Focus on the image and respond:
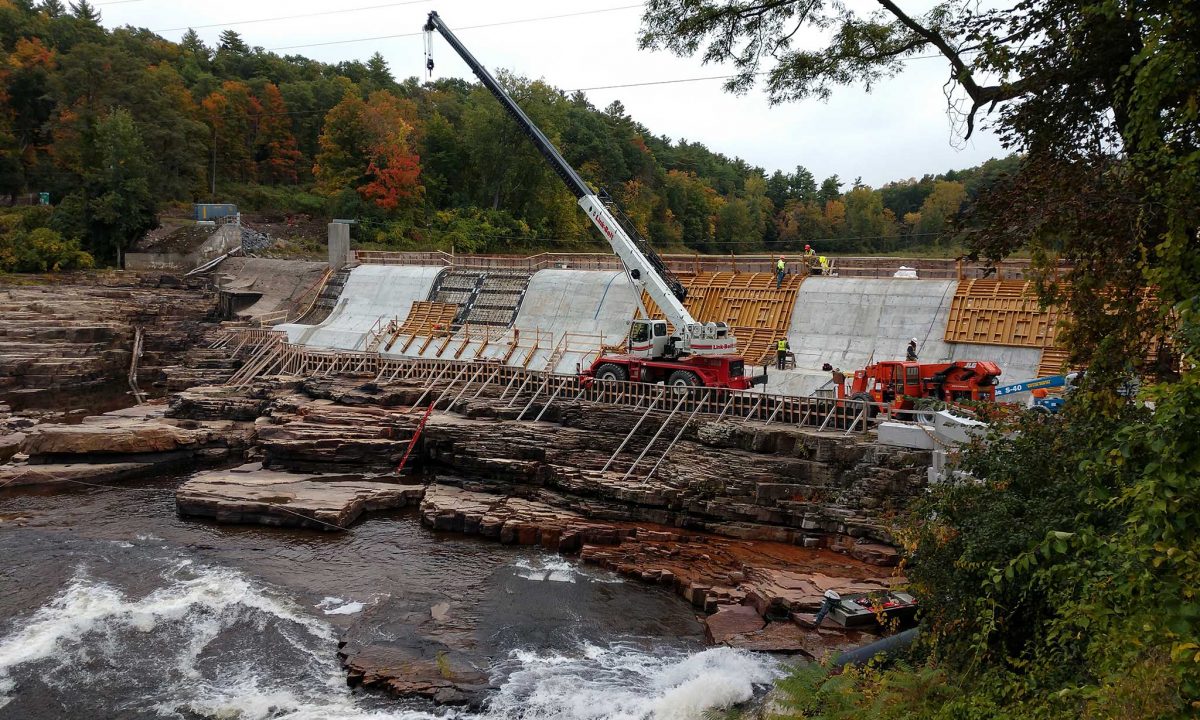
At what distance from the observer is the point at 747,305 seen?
28.9 meters

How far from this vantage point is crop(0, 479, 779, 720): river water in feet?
36.3

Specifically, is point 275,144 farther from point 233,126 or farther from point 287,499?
point 287,499

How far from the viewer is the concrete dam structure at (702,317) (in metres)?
23.8

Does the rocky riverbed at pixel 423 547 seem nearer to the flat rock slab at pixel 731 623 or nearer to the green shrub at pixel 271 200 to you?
the flat rock slab at pixel 731 623

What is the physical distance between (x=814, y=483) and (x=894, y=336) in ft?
32.2

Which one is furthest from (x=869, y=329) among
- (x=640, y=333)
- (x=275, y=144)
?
(x=275, y=144)

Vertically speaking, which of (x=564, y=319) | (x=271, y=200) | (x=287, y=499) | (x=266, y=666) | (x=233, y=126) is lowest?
(x=266, y=666)

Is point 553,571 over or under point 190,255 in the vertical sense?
under

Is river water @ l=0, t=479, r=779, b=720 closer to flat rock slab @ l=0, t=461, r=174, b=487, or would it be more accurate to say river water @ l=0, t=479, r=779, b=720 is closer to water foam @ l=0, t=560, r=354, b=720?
water foam @ l=0, t=560, r=354, b=720

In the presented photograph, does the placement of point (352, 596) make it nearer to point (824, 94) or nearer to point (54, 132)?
point (824, 94)

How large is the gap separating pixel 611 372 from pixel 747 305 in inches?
320

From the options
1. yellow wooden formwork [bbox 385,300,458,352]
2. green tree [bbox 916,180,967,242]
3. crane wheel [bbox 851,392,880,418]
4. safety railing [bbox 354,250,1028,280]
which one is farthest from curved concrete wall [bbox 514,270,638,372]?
green tree [bbox 916,180,967,242]

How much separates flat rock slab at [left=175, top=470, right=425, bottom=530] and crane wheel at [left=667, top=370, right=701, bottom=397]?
780 cm

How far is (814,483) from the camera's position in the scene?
696 inches
